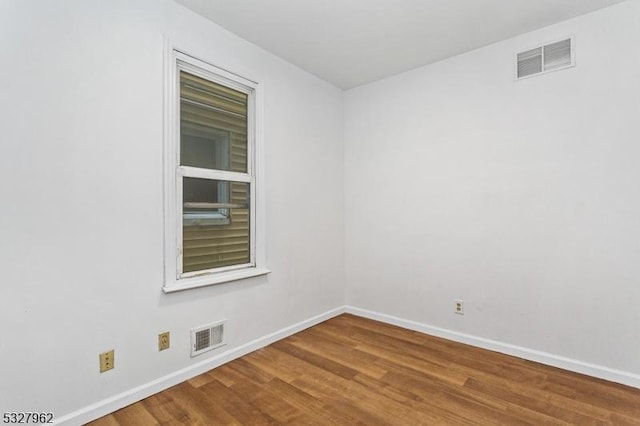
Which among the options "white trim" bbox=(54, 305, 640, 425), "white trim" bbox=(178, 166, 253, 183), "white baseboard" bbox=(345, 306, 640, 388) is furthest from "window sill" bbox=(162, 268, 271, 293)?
"white baseboard" bbox=(345, 306, 640, 388)

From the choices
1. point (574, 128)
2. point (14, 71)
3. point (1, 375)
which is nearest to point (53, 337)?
point (1, 375)

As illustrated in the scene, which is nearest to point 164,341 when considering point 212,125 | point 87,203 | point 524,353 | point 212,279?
point 212,279

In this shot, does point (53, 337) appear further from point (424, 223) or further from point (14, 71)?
point (424, 223)

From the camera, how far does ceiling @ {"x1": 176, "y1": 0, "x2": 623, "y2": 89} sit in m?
2.20

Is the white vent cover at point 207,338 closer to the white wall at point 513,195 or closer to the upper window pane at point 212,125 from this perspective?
the upper window pane at point 212,125

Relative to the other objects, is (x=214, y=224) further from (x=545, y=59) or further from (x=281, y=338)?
(x=545, y=59)

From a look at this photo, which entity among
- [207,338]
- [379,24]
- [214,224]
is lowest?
[207,338]

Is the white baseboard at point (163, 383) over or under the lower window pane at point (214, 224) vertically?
under

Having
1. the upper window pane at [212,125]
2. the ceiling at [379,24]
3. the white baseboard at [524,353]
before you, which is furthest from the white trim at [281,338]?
the ceiling at [379,24]

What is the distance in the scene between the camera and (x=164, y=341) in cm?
212

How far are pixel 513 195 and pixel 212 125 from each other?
2515 millimetres

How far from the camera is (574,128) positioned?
91.9 inches

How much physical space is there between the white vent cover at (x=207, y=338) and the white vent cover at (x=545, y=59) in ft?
10.2

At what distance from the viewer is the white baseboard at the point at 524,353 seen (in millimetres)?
2166
